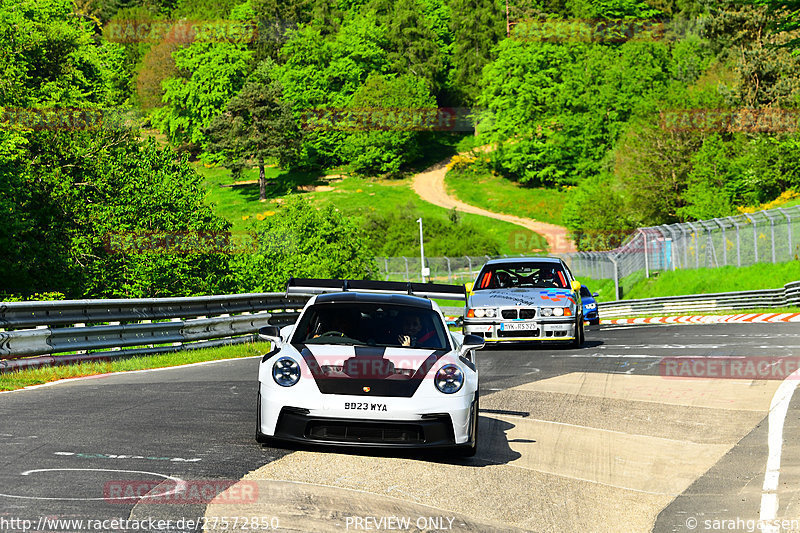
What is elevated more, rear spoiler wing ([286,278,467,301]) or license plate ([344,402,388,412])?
rear spoiler wing ([286,278,467,301])

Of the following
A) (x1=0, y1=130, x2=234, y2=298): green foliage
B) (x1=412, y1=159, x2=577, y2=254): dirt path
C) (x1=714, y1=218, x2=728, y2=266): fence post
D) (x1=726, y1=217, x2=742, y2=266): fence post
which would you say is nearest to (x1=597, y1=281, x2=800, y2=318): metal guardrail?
(x1=726, y1=217, x2=742, y2=266): fence post

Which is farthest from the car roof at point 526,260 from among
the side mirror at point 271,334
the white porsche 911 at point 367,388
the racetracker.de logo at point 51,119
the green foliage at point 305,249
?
the green foliage at point 305,249

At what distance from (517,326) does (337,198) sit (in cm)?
8468

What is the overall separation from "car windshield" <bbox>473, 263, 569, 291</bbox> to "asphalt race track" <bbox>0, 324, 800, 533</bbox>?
6352 mm

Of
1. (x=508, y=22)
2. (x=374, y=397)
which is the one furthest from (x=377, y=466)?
(x=508, y=22)

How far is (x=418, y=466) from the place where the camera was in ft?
25.6

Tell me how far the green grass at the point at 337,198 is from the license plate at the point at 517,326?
65.3m

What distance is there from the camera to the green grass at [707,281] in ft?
126

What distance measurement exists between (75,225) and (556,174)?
65.7 meters

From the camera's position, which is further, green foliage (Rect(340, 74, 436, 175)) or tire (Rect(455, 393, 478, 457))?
green foliage (Rect(340, 74, 436, 175))

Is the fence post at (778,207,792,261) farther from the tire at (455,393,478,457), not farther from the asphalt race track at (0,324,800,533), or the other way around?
the tire at (455,393,478,457)

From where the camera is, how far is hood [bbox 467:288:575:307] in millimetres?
18625

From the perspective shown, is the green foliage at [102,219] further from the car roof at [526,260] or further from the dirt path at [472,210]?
the dirt path at [472,210]

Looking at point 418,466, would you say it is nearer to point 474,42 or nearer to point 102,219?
point 102,219
